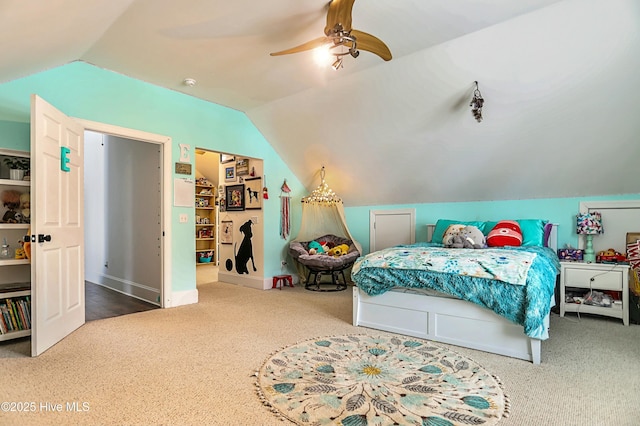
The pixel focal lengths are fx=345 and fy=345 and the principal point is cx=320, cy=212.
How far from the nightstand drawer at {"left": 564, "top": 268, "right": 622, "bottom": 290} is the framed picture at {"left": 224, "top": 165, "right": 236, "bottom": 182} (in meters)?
4.82

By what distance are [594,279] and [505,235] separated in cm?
92

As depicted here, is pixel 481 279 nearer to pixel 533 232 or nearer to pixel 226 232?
pixel 533 232

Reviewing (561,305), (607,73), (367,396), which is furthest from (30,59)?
(561,305)

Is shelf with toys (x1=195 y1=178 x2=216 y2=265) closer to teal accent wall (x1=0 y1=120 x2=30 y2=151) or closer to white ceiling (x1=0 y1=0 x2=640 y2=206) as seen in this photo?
white ceiling (x1=0 y1=0 x2=640 y2=206)

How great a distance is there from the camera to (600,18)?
265cm

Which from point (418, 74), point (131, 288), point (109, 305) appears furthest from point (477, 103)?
point (131, 288)

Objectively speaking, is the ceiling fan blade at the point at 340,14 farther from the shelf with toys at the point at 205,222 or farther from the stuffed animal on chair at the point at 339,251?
the shelf with toys at the point at 205,222

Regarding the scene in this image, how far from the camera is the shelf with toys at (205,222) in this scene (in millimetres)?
8242

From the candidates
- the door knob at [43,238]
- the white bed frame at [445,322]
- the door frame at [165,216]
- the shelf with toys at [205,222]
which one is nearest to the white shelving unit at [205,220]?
the shelf with toys at [205,222]

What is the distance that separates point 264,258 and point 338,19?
381cm

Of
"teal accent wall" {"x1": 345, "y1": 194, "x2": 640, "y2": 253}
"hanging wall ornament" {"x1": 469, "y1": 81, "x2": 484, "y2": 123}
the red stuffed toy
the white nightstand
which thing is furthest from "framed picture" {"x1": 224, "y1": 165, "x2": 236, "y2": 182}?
the white nightstand

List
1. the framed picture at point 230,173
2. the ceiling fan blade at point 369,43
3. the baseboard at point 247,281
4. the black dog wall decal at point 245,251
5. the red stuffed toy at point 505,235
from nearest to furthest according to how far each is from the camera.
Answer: the ceiling fan blade at point 369,43, the red stuffed toy at point 505,235, the baseboard at point 247,281, the black dog wall decal at point 245,251, the framed picture at point 230,173

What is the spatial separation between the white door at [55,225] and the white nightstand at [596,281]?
4.91m

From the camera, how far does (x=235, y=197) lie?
5.83 m
